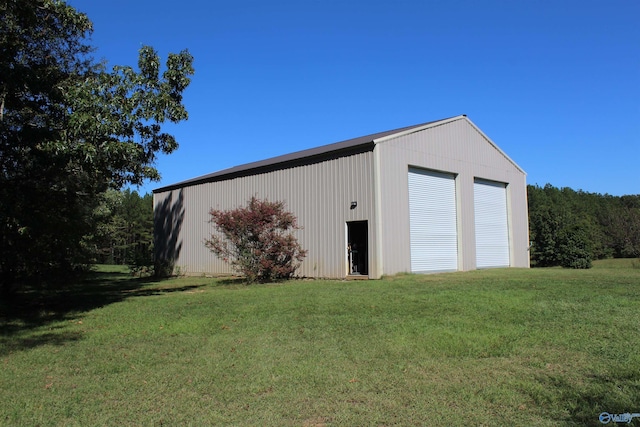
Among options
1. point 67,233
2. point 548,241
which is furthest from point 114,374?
point 548,241

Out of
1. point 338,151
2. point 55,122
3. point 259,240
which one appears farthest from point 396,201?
point 55,122

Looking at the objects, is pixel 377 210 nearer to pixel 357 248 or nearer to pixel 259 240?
pixel 357 248

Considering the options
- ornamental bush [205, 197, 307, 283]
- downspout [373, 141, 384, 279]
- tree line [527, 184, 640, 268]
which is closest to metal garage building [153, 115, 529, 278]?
downspout [373, 141, 384, 279]

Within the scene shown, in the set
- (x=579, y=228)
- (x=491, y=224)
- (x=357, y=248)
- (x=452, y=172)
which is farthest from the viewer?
(x=579, y=228)

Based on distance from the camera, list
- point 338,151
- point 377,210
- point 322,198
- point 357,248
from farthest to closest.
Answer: point 357,248, point 322,198, point 338,151, point 377,210

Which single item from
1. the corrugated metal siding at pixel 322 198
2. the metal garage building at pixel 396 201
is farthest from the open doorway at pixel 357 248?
the corrugated metal siding at pixel 322 198

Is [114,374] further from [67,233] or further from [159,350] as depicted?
[67,233]

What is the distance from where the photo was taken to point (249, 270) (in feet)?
53.4

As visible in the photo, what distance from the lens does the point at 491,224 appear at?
22.3m

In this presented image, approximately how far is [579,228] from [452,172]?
1161cm

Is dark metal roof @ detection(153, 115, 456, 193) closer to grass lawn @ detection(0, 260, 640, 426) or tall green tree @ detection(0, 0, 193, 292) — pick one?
tall green tree @ detection(0, 0, 193, 292)

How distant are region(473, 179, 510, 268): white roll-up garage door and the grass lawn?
11.6m

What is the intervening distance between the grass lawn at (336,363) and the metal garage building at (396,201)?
24.1ft

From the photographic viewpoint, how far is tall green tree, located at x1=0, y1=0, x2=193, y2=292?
1041 centimetres
